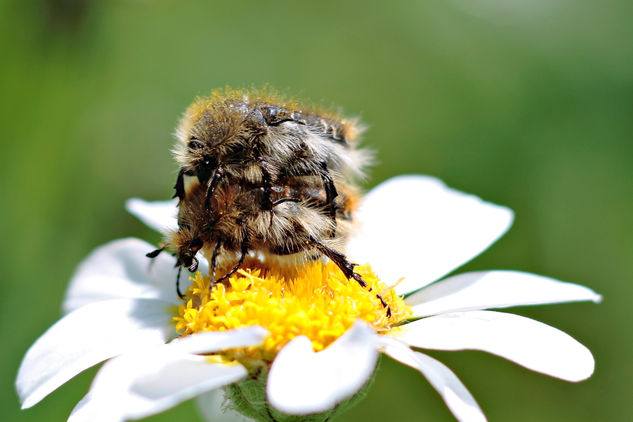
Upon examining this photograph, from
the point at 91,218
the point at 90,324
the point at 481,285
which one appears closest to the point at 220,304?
the point at 90,324

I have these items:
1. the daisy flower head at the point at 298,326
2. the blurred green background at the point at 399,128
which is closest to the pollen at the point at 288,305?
the daisy flower head at the point at 298,326

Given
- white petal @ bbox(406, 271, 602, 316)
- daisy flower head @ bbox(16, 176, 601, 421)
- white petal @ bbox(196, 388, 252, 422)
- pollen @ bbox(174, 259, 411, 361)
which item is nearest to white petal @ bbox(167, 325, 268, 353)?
daisy flower head @ bbox(16, 176, 601, 421)

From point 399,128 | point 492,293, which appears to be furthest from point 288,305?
point 399,128

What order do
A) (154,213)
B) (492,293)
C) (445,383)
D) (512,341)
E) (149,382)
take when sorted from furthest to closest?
(154,213) < (492,293) < (512,341) < (445,383) < (149,382)

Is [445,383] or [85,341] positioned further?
[85,341]

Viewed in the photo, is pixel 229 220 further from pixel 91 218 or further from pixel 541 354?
pixel 91 218

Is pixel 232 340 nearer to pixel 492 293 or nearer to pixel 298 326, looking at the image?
pixel 298 326
